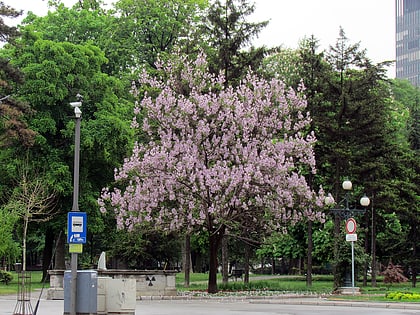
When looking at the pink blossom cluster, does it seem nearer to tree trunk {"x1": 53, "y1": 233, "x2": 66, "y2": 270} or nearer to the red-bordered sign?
the red-bordered sign

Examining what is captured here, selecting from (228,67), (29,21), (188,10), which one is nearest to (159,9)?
(188,10)

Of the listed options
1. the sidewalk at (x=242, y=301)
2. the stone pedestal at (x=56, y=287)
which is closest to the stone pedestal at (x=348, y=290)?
the sidewalk at (x=242, y=301)

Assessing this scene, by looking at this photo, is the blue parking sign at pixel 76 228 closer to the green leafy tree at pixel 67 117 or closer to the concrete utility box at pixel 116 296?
the concrete utility box at pixel 116 296

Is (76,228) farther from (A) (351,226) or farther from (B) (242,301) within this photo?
(A) (351,226)

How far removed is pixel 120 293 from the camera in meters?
19.2

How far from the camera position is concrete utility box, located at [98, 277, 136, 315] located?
19156 mm

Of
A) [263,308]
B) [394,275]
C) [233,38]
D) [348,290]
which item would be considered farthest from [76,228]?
[394,275]

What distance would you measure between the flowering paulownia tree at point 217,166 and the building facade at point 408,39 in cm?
14328

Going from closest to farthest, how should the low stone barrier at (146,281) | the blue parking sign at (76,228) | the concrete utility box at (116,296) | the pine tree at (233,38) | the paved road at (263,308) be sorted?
the blue parking sign at (76,228) → the concrete utility box at (116,296) → the paved road at (263,308) → the low stone barrier at (146,281) → the pine tree at (233,38)

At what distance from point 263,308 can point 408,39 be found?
16332 centimetres

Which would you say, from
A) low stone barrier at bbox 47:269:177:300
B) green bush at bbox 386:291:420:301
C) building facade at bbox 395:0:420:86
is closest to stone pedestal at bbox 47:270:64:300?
low stone barrier at bbox 47:269:177:300

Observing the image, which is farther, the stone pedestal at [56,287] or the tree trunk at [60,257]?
the tree trunk at [60,257]

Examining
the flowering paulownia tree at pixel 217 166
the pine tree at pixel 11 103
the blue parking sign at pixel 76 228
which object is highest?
the pine tree at pixel 11 103

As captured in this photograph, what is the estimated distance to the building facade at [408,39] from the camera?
561ft
